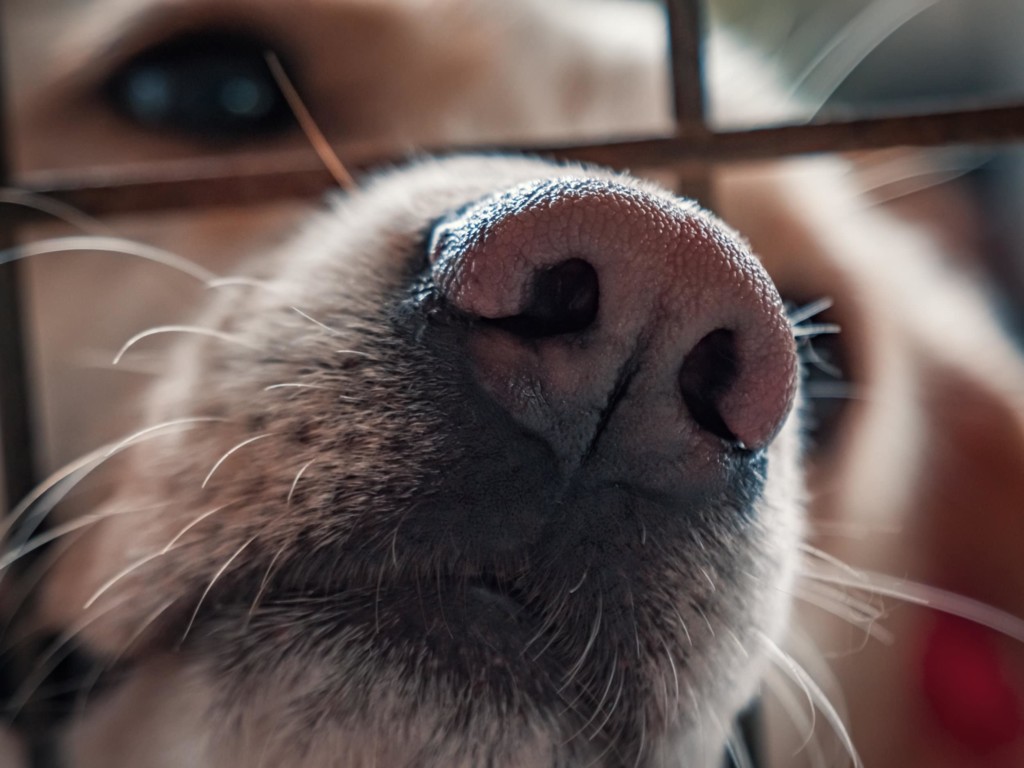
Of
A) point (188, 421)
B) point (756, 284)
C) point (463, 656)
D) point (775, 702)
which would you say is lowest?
point (775, 702)

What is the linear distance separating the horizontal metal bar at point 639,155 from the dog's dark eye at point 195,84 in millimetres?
216

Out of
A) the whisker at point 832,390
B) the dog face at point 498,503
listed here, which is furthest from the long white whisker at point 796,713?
the whisker at point 832,390

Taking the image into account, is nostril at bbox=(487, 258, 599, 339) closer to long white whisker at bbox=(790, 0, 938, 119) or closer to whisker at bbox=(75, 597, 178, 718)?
whisker at bbox=(75, 597, 178, 718)

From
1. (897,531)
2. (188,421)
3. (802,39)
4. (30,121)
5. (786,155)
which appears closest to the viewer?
(188,421)

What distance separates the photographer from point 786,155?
908 millimetres

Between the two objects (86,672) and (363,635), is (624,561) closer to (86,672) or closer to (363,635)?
(363,635)

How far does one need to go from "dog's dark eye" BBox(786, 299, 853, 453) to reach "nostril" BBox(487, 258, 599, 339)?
0.59 m

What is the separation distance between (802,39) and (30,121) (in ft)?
4.11

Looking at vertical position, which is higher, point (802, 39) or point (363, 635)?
point (802, 39)

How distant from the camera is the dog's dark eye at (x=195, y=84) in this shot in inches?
44.3

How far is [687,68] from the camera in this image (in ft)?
3.06

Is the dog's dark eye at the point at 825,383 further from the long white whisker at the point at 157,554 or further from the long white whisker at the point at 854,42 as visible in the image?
the long white whisker at the point at 157,554

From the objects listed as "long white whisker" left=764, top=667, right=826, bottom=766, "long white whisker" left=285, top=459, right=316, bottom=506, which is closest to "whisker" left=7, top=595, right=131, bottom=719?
"long white whisker" left=285, top=459, right=316, bottom=506

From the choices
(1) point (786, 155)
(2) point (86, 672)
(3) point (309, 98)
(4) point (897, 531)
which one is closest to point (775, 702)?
(4) point (897, 531)
